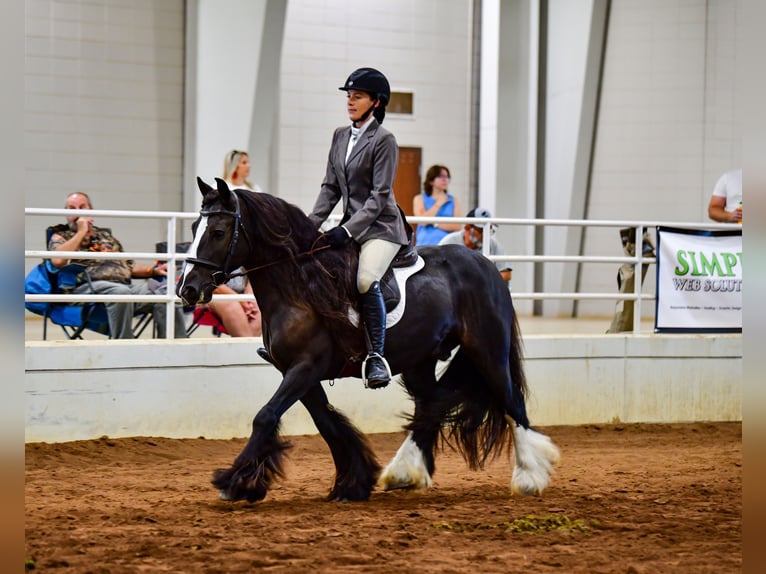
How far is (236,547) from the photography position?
3980 millimetres

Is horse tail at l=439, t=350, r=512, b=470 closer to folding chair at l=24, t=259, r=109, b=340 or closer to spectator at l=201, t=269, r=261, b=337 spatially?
spectator at l=201, t=269, r=261, b=337

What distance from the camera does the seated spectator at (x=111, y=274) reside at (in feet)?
25.6

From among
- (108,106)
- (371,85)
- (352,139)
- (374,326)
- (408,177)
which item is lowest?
(374,326)

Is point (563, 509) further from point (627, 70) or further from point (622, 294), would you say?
point (627, 70)

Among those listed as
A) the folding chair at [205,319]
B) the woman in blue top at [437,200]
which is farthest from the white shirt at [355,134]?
the woman in blue top at [437,200]

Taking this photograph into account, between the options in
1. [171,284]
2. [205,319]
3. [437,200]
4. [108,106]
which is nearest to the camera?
[171,284]

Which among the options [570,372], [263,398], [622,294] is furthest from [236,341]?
[622,294]

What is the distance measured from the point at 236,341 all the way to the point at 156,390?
0.71 meters

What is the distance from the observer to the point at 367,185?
5383mm

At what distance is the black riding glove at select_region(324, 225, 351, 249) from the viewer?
5211 millimetres

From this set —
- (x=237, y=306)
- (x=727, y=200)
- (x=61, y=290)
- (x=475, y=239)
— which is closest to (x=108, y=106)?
(x=61, y=290)

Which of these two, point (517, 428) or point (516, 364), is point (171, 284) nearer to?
point (516, 364)

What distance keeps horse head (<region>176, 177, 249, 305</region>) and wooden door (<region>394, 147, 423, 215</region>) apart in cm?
1075

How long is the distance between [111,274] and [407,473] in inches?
138
